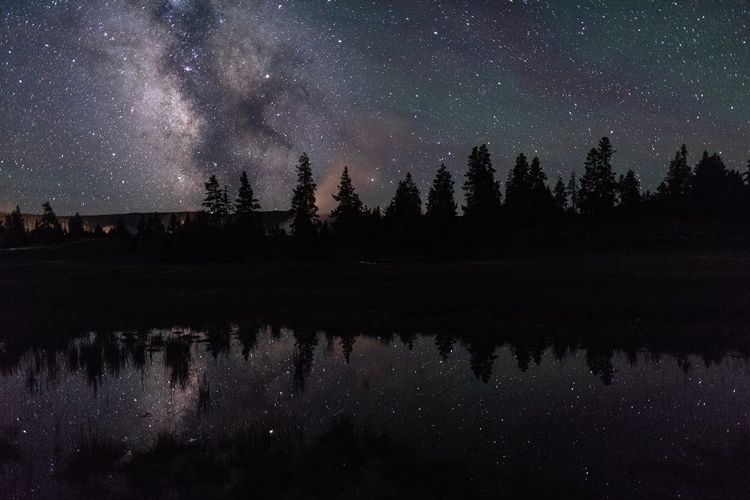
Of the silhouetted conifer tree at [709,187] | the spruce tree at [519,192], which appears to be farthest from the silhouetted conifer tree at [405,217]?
the silhouetted conifer tree at [709,187]

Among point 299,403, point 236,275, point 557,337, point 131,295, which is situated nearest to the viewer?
point 299,403

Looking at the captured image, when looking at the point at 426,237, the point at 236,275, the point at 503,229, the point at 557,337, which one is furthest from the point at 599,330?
the point at 503,229

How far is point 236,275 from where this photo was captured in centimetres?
5116

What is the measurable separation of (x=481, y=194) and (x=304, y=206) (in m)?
30.7

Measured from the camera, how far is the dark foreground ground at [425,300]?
74.0 feet

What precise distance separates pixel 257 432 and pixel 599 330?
15.4 m

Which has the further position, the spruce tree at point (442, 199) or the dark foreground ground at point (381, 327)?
the spruce tree at point (442, 199)

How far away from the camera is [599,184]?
91.1 meters

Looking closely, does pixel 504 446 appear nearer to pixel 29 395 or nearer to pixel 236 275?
pixel 29 395

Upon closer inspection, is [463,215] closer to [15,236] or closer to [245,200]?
[245,200]

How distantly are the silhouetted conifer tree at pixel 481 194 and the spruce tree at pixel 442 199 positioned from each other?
96.2 inches

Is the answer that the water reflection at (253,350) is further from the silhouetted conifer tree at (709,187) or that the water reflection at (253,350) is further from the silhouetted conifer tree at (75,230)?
the silhouetted conifer tree at (75,230)

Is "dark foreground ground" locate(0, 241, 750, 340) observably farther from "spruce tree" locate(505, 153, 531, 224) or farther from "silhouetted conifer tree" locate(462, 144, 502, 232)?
"spruce tree" locate(505, 153, 531, 224)

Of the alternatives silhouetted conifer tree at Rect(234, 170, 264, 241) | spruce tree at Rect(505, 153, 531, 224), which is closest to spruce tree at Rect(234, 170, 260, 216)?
silhouetted conifer tree at Rect(234, 170, 264, 241)
